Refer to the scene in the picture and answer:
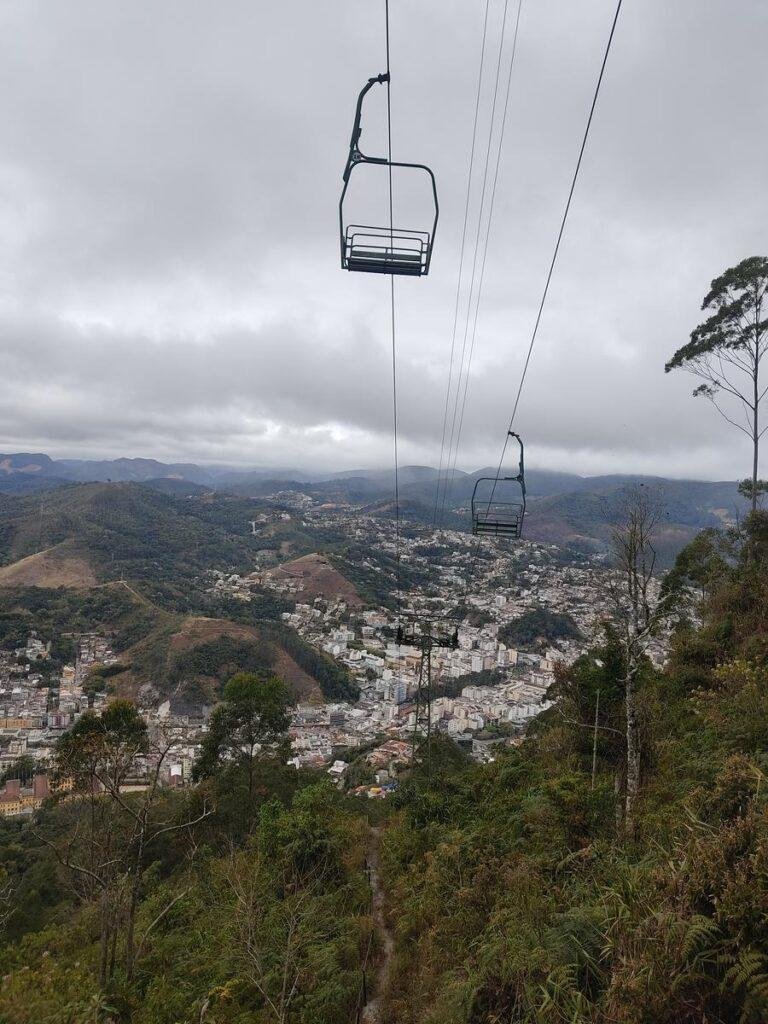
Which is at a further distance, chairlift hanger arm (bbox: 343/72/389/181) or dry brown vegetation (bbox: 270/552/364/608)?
dry brown vegetation (bbox: 270/552/364/608)

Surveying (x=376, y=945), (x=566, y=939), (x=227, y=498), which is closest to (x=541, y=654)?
(x=376, y=945)

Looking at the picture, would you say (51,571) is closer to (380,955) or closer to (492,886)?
(380,955)

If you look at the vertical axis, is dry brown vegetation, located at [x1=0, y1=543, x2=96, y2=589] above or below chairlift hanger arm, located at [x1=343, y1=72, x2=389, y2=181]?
below

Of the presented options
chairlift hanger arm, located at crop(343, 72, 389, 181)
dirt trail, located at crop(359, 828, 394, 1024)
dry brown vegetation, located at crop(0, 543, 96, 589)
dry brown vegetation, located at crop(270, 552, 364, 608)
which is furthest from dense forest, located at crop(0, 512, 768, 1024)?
dry brown vegetation, located at crop(0, 543, 96, 589)

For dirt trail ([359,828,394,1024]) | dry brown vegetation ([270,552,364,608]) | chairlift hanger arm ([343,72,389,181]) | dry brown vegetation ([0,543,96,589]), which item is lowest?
dry brown vegetation ([270,552,364,608])

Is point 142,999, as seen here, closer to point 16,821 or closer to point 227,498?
point 16,821

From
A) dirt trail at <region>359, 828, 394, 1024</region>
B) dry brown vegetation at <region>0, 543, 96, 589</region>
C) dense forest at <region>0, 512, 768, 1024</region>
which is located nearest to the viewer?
dense forest at <region>0, 512, 768, 1024</region>

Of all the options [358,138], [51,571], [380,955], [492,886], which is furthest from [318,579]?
[358,138]

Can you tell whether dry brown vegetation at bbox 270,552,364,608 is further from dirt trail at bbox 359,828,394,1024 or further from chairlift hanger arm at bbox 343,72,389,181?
chairlift hanger arm at bbox 343,72,389,181
